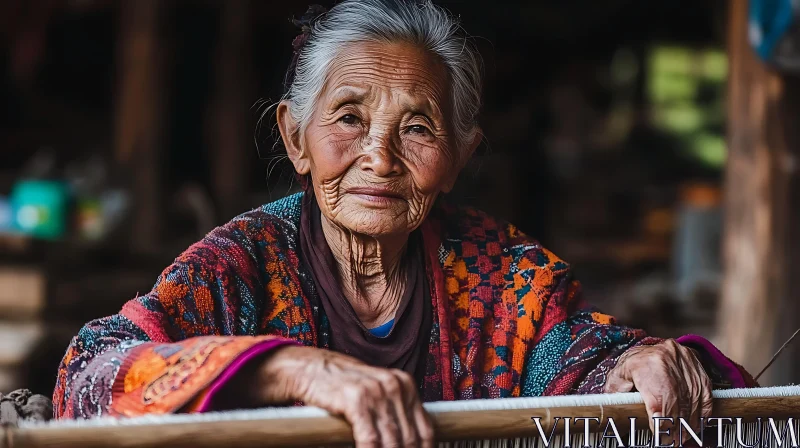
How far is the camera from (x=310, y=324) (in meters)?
2.08

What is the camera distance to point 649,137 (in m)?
12.9

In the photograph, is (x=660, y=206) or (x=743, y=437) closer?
(x=743, y=437)

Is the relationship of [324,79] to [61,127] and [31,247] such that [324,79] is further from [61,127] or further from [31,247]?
[61,127]

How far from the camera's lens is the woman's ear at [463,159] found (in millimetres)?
2275

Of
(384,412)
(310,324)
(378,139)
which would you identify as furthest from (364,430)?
(378,139)

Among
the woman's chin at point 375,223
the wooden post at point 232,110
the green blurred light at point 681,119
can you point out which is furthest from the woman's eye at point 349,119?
the green blurred light at point 681,119

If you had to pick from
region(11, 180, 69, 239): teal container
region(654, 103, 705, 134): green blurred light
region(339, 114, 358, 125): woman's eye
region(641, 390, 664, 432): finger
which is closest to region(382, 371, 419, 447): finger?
region(641, 390, 664, 432): finger

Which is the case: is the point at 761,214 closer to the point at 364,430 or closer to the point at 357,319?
the point at 357,319

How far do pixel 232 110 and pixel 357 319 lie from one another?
572cm

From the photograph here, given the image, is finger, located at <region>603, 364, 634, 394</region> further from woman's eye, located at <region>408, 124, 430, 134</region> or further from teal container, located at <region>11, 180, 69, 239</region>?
teal container, located at <region>11, 180, 69, 239</region>

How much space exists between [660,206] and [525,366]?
8.74 metres

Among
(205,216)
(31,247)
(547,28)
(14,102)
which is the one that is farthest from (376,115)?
(14,102)

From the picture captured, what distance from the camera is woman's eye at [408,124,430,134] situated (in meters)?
2.13

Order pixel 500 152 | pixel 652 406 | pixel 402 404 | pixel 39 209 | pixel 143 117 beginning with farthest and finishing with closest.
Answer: pixel 500 152 → pixel 143 117 → pixel 39 209 → pixel 652 406 → pixel 402 404
